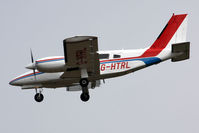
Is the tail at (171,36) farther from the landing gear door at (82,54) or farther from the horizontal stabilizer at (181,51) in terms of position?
the landing gear door at (82,54)

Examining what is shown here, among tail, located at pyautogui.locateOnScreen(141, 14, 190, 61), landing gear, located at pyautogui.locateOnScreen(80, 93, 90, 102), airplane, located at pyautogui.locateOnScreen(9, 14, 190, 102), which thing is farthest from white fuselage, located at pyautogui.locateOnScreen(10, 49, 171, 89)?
landing gear, located at pyautogui.locateOnScreen(80, 93, 90, 102)

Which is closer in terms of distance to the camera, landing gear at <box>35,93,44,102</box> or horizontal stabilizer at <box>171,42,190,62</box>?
horizontal stabilizer at <box>171,42,190,62</box>

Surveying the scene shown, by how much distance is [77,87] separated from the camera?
Answer: 28.3m

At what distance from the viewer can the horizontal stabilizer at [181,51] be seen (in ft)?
84.2

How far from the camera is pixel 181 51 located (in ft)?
85.1

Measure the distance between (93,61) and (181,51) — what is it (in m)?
6.23

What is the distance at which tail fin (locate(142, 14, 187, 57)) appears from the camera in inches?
1060

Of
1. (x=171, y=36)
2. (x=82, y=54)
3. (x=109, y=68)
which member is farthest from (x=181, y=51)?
(x=82, y=54)

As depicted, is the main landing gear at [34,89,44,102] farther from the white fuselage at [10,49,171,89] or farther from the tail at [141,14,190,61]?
the tail at [141,14,190,61]

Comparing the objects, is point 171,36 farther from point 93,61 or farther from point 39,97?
point 39,97

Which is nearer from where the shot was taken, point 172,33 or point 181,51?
point 181,51

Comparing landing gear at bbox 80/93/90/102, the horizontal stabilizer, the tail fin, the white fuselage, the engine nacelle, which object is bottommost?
landing gear at bbox 80/93/90/102

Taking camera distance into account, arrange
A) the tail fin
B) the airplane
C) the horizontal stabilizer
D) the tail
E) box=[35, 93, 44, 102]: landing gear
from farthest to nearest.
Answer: box=[35, 93, 44, 102]: landing gear, the tail fin, the tail, the horizontal stabilizer, the airplane

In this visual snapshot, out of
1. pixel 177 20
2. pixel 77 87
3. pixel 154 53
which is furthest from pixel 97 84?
pixel 177 20
